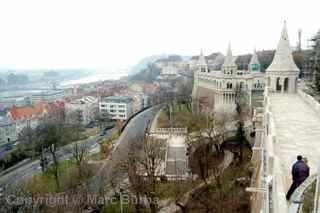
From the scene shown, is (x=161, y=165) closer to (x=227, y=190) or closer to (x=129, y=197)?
(x=129, y=197)

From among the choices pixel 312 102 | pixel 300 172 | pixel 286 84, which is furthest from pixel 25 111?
pixel 300 172

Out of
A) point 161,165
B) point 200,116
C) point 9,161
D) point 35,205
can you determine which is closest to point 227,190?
point 161,165

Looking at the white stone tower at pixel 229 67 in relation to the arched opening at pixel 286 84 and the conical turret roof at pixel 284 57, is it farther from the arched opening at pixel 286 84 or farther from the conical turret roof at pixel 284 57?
the arched opening at pixel 286 84

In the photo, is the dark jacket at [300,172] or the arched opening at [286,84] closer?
the dark jacket at [300,172]

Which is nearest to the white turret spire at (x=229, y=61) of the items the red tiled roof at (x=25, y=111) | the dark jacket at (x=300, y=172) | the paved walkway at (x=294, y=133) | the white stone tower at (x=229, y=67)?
the white stone tower at (x=229, y=67)

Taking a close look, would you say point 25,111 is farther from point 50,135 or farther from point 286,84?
point 286,84

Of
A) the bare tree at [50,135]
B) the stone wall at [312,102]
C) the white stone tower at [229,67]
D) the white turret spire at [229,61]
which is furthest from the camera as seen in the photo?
the white turret spire at [229,61]

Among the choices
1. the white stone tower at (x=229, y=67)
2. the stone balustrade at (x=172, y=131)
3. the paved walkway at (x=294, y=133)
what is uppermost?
the white stone tower at (x=229, y=67)
